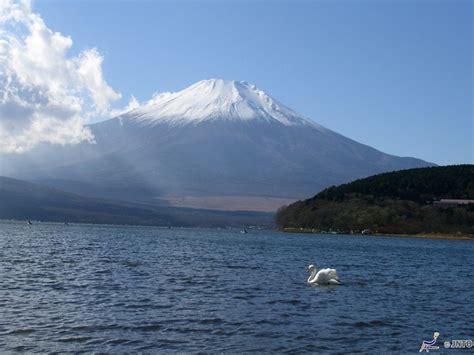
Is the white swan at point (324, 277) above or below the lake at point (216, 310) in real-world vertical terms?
above

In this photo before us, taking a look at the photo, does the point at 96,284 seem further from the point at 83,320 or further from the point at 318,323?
the point at 318,323

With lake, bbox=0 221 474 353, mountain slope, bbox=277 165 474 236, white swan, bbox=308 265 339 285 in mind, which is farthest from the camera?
mountain slope, bbox=277 165 474 236

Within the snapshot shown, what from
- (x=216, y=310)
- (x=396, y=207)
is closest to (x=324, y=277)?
(x=216, y=310)

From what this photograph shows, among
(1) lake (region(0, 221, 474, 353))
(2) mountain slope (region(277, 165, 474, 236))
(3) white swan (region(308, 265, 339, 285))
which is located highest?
(2) mountain slope (region(277, 165, 474, 236))

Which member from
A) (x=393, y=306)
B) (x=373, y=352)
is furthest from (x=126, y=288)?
(x=373, y=352)

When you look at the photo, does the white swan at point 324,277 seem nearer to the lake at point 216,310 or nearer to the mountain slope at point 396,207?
the lake at point 216,310

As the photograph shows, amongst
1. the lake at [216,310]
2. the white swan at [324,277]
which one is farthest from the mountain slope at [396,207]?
the white swan at [324,277]

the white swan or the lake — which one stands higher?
the white swan

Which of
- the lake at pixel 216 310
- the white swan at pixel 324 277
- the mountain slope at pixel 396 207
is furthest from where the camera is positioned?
the mountain slope at pixel 396 207

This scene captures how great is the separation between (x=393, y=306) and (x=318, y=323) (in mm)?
4848

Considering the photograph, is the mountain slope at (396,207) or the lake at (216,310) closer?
the lake at (216,310)

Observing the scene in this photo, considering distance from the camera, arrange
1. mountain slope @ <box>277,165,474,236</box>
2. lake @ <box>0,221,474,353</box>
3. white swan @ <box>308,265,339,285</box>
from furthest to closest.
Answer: mountain slope @ <box>277,165,474,236</box>, white swan @ <box>308,265,339,285</box>, lake @ <box>0,221,474,353</box>

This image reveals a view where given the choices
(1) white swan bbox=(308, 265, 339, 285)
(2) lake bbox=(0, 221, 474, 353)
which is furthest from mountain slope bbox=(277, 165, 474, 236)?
(1) white swan bbox=(308, 265, 339, 285)

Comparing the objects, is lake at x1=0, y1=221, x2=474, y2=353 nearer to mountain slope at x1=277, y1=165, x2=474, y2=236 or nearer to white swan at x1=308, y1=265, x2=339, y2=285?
white swan at x1=308, y1=265, x2=339, y2=285
